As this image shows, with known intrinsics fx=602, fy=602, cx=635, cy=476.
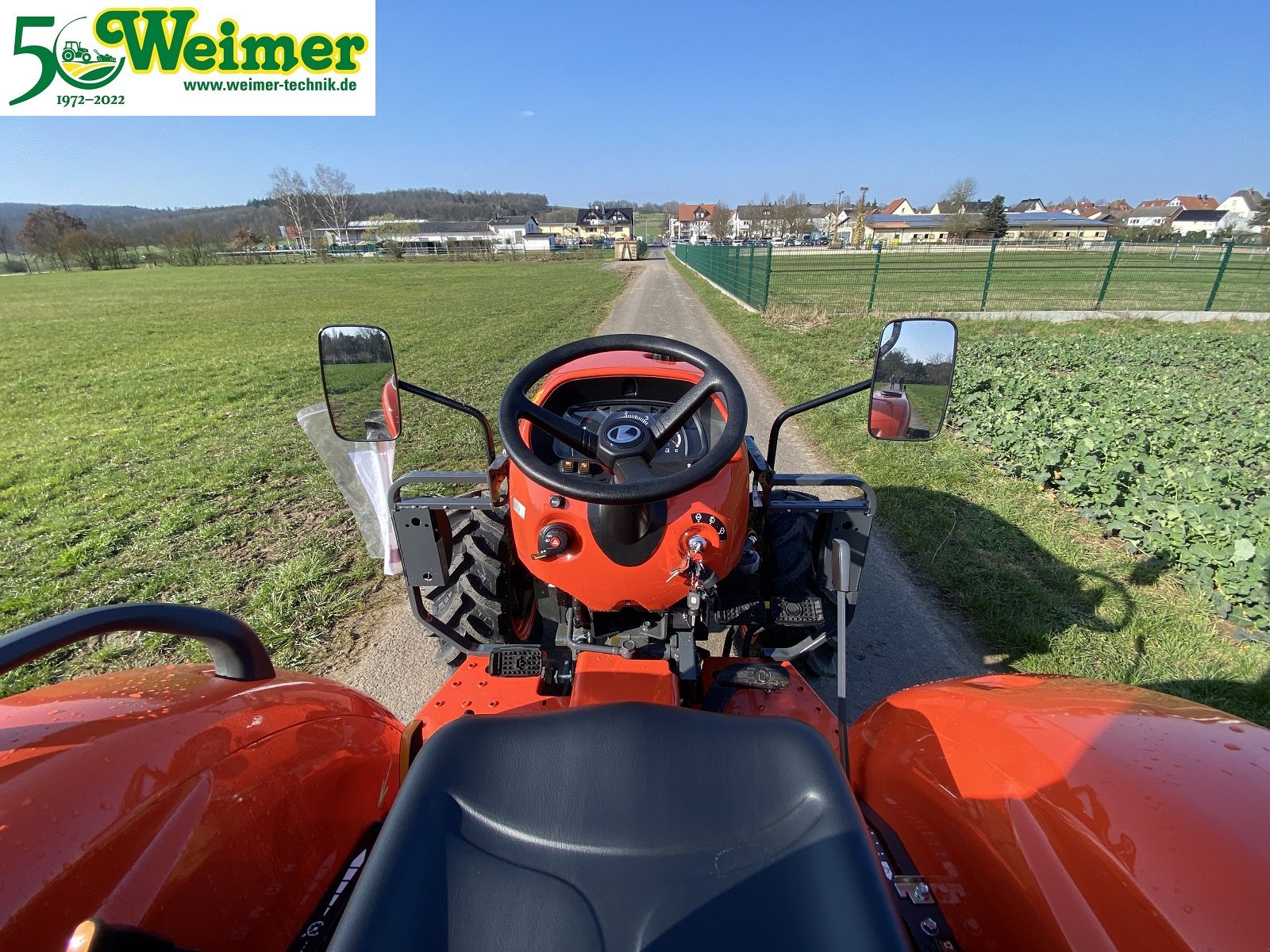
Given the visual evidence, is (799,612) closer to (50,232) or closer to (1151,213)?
(50,232)

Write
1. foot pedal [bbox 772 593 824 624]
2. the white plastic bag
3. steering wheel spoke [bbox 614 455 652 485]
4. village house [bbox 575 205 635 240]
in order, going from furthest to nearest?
village house [bbox 575 205 635 240] → the white plastic bag → foot pedal [bbox 772 593 824 624] → steering wheel spoke [bbox 614 455 652 485]

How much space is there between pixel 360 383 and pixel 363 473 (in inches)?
39.3

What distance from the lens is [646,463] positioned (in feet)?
5.84

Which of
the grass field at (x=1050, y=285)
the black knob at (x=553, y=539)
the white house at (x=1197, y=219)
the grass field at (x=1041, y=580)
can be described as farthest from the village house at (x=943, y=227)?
the black knob at (x=553, y=539)

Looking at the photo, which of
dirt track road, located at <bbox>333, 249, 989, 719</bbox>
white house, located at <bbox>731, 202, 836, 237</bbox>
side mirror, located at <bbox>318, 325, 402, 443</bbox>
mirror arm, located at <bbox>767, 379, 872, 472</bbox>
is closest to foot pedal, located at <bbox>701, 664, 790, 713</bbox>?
mirror arm, located at <bbox>767, 379, 872, 472</bbox>

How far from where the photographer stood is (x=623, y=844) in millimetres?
902

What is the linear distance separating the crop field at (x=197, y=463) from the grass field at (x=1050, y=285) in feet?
28.1

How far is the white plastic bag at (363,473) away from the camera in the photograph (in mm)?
3174

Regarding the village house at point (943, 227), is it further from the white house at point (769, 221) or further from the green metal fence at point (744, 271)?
the green metal fence at point (744, 271)

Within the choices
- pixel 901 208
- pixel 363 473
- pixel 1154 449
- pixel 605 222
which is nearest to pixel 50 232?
pixel 605 222

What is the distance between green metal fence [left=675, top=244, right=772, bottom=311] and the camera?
16125mm

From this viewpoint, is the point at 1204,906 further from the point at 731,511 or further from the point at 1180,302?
the point at 1180,302

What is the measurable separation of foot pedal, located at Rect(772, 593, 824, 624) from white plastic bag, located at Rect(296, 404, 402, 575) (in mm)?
1975

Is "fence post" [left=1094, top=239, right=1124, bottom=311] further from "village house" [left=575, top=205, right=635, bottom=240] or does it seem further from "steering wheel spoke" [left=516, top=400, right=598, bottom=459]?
"village house" [left=575, top=205, right=635, bottom=240]
